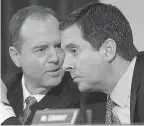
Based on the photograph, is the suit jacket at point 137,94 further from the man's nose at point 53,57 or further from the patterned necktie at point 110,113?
the man's nose at point 53,57

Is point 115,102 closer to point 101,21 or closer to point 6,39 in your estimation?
point 101,21

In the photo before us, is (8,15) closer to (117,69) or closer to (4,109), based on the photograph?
(4,109)

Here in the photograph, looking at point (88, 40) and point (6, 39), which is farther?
point (6, 39)

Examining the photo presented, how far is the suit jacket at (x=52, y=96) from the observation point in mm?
1216

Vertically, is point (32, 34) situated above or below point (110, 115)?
above

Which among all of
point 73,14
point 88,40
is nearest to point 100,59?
point 88,40

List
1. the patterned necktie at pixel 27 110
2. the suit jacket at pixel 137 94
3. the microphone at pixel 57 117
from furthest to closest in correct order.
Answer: the patterned necktie at pixel 27 110, the suit jacket at pixel 137 94, the microphone at pixel 57 117

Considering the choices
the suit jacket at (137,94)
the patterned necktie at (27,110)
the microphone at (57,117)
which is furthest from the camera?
the patterned necktie at (27,110)

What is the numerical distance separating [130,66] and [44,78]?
315 millimetres

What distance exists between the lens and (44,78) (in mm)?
A: 1291

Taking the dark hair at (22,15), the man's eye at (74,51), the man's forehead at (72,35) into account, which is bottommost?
the man's eye at (74,51)

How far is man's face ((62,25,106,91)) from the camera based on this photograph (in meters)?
1.18

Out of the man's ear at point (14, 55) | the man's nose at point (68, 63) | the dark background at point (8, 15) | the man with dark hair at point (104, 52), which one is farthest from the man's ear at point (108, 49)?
the man's ear at point (14, 55)

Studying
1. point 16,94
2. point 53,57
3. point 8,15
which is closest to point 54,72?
point 53,57
